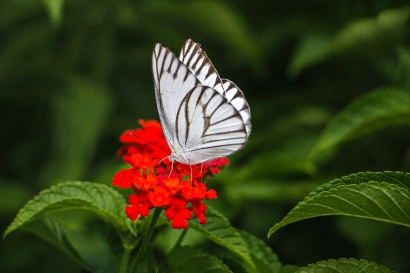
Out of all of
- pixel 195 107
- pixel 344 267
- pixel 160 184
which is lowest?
pixel 344 267

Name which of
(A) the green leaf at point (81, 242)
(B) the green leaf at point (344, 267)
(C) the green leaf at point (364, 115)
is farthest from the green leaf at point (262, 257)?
(C) the green leaf at point (364, 115)

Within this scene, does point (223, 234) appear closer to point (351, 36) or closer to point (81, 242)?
point (81, 242)

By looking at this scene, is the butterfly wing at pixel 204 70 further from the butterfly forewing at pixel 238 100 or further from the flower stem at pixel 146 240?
the flower stem at pixel 146 240

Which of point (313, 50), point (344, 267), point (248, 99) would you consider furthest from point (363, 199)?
point (248, 99)

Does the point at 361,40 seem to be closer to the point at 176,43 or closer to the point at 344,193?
the point at 176,43

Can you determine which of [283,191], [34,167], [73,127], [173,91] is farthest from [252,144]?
[34,167]
